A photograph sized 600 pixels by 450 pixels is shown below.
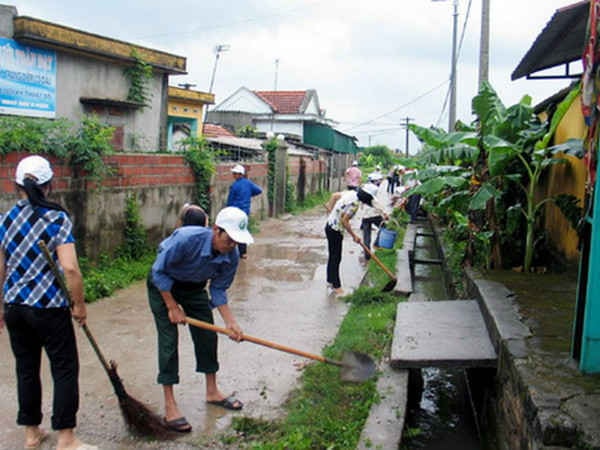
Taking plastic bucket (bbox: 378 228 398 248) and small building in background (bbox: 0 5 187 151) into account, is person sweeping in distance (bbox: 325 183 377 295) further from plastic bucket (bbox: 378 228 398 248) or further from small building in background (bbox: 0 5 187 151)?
small building in background (bbox: 0 5 187 151)

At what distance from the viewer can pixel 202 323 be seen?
426cm

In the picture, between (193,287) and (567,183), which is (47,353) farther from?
(567,183)

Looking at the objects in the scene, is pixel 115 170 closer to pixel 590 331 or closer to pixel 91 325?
pixel 91 325

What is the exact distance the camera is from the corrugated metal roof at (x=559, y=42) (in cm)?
639

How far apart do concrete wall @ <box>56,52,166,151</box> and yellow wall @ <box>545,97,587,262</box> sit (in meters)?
7.29

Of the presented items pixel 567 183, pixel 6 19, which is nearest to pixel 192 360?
pixel 567 183

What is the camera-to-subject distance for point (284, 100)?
36.2 m

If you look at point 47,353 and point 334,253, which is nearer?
point 47,353

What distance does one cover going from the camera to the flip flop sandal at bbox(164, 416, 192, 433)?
4.16 m

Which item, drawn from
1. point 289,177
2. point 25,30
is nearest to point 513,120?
point 25,30

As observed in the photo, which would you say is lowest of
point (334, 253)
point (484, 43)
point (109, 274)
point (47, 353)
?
point (109, 274)

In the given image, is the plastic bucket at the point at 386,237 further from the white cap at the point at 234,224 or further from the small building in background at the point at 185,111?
the small building in background at the point at 185,111

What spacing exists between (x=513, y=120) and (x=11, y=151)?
6.04m

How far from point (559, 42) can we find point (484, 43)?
21.1 ft
